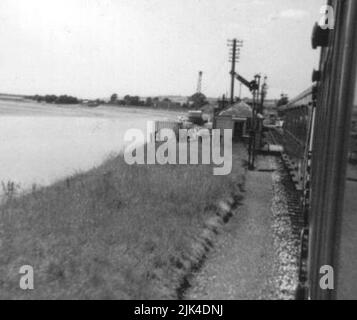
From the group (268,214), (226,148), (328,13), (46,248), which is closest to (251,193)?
(268,214)

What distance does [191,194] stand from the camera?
33.8 ft

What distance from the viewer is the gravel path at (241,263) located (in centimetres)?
582

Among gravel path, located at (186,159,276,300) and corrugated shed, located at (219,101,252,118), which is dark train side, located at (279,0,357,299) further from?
corrugated shed, located at (219,101,252,118)

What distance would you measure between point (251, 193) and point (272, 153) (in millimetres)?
12544

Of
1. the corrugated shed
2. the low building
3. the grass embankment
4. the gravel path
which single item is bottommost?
the gravel path

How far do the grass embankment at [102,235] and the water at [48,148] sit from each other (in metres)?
4.07

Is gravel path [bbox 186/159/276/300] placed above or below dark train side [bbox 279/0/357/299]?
below

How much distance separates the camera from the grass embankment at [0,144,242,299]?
5.09 metres

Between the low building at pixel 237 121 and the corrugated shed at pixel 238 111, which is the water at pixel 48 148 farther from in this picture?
the corrugated shed at pixel 238 111

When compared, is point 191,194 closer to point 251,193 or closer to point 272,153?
point 251,193

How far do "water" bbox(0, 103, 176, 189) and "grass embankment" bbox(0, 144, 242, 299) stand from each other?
4071 millimetres

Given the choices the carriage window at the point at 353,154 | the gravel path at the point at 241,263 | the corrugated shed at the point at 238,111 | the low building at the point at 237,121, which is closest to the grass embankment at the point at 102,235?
the gravel path at the point at 241,263

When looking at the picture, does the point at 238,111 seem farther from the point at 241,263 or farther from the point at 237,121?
the point at 241,263

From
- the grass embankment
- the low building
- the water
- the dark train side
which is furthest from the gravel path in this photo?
the low building
